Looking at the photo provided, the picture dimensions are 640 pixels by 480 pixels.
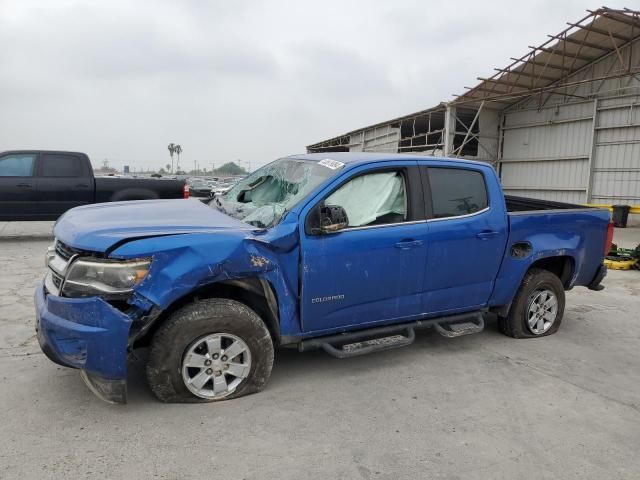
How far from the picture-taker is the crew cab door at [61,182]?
1022 cm

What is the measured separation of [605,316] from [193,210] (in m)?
5.09

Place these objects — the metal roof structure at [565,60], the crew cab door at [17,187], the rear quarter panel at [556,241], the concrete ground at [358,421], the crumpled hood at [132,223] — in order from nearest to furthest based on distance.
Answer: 1. the concrete ground at [358,421]
2. the crumpled hood at [132,223]
3. the rear quarter panel at [556,241]
4. the crew cab door at [17,187]
5. the metal roof structure at [565,60]

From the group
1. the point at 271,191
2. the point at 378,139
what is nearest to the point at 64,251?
the point at 271,191

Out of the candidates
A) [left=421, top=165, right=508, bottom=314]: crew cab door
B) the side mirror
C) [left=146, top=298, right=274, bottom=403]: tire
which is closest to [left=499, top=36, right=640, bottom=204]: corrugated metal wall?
[left=421, top=165, right=508, bottom=314]: crew cab door

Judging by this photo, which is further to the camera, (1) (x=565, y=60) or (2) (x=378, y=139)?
(2) (x=378, y=139)

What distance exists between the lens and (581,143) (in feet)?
61.7

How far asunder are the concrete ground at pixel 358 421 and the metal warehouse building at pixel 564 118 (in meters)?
13.5

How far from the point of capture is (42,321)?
323 cm

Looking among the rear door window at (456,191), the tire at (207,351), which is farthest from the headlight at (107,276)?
the rear door window at (456,191)

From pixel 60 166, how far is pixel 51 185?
429 millimetres

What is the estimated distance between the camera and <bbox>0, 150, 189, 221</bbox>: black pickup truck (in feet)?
33.0

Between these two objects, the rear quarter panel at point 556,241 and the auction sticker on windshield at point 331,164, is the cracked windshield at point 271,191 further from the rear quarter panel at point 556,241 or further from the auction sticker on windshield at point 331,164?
the rear quarter panel at point 556,241

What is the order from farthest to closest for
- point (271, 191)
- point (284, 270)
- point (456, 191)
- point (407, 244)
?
point (456, 191) < point (271, 191) < point (407, 244) < point (284, 270)

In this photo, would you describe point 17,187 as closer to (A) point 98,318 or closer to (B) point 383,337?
(A) point 98,318
